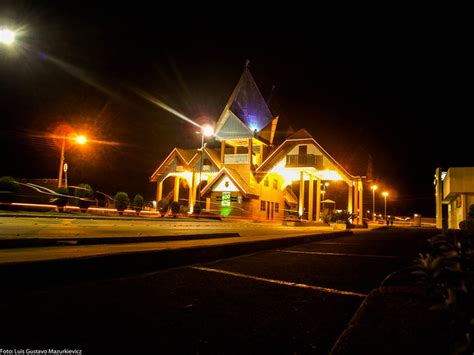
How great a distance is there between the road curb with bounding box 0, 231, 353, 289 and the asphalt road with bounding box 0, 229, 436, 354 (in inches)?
4.2

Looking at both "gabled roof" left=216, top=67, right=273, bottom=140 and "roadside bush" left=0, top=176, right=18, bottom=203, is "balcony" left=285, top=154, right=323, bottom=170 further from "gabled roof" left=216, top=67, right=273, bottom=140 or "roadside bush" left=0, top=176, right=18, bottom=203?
"roadside bush" left=0, top=176, right=18, bottom=203

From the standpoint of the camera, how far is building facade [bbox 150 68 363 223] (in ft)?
115

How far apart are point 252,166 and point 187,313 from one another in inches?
1368

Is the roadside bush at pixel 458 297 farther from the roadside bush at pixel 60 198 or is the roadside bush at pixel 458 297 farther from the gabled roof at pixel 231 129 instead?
the gabled roof at pixel 231 129

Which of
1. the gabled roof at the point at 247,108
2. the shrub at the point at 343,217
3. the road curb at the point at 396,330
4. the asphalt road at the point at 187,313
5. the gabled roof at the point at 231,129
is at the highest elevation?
the gabled roof at the point at 247,108

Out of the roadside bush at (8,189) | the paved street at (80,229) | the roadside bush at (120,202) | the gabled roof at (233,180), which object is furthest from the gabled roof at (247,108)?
the paved street at (80,229)

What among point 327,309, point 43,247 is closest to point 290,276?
point 327,309

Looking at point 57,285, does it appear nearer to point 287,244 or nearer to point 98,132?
point 287,244

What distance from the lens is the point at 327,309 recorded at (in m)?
3.21

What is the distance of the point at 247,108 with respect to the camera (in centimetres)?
3975

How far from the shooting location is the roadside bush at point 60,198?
2248 cm

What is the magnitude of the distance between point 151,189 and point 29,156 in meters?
19.2

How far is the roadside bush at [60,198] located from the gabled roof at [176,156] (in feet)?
60.8

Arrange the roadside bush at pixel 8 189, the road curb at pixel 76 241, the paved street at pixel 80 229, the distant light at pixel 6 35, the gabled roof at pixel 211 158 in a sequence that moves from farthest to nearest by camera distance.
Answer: the gabled roof at pixel 211 158
the roadside bush at pixel 8 189
the distant light at pixel 6 35
the paved street at pixel 80 229
the road curb at pixel 76 241
